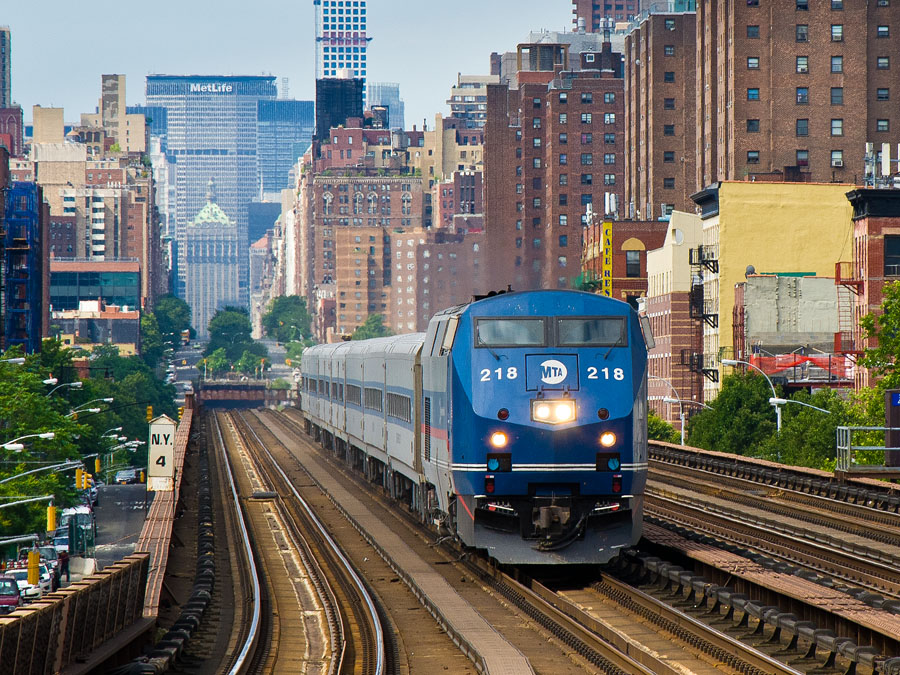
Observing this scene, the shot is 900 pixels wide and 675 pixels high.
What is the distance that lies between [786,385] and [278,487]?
37.4m

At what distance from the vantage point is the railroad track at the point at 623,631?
667 inches

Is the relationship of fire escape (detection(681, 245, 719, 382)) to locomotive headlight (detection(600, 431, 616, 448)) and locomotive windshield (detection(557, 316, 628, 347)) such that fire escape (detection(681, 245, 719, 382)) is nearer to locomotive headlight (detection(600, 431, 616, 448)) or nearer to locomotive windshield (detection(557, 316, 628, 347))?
locomotive windshield (detection(557, 316, 628, 347))

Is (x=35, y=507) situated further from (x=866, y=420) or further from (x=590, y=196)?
(x=590, y=196)

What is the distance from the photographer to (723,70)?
110 m

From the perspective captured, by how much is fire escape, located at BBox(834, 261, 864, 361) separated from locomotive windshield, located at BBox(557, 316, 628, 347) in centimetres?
4979

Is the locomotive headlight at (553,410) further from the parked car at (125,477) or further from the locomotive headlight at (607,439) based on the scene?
the parked car at (125,477)

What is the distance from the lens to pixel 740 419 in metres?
72.0

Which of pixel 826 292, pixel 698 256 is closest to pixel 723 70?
pixel 698 256

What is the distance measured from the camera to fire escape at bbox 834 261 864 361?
7369cm

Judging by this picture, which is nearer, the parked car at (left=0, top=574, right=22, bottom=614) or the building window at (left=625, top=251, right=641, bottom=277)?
the parked car at (left=0, top=574, right=22, bottom=614)

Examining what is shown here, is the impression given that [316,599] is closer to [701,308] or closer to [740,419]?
[740,419]

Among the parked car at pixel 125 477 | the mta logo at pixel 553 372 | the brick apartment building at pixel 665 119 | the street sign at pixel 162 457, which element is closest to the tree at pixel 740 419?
the street sign at pixel 162 457

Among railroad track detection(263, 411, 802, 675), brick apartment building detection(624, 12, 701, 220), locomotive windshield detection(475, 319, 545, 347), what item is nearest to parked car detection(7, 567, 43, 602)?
railroad track detection(263, 411, 802, 675)

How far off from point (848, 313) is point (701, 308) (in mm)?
12564
